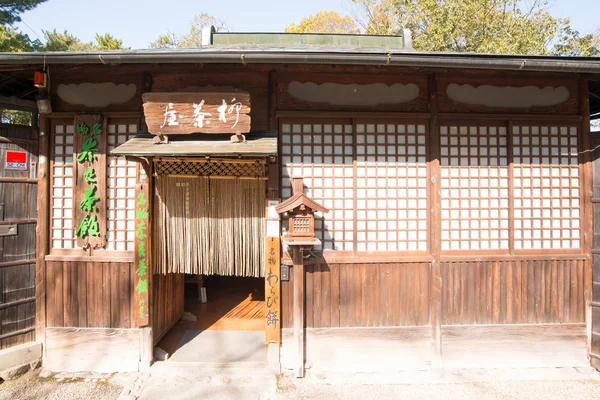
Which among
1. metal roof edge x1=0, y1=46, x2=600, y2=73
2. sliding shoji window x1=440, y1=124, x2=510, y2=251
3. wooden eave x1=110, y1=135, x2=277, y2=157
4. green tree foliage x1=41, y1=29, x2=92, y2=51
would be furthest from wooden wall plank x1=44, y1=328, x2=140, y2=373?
green tree foliage x1=41, y1=29, x2=92, y2=51

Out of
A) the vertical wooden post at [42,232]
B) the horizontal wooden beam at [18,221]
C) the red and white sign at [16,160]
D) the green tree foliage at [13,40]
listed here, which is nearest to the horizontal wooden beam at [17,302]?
the vertical wooden post at [42,232]

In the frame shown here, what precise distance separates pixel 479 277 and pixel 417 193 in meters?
→ 1.98

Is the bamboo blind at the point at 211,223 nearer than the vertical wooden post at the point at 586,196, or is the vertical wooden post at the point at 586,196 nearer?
the bamboo blind at the point at 211,223

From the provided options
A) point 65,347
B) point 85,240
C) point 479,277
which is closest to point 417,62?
point 479,277

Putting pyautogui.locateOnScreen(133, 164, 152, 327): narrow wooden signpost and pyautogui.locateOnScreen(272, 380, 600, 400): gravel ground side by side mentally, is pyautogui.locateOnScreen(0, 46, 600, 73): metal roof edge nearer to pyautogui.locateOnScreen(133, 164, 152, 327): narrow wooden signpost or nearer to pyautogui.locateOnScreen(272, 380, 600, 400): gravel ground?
pyautogui.locateOnScreen(133, 164, 152, 327): narrow wooden signpost

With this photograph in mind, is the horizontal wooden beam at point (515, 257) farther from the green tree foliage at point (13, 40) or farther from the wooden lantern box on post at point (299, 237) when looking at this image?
the green tree foliage at point (13, 40)

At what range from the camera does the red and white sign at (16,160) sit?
5.49 metres

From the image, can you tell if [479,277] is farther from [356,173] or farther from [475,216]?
[356,173]

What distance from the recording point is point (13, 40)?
13.5 meters

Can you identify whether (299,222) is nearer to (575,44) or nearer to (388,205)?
(388,205)

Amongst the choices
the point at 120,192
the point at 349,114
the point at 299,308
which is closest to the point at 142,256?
the point at 120,192

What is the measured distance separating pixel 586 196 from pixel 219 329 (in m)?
8.06

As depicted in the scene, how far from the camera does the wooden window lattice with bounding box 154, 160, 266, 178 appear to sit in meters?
5.31

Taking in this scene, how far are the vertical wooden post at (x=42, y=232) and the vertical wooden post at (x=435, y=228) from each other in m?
7.26
